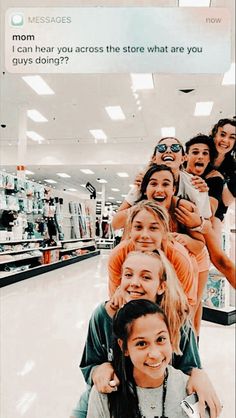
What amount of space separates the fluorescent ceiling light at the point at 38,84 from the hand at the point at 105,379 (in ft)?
2.71

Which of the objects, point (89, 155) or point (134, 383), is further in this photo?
point (89, 155)

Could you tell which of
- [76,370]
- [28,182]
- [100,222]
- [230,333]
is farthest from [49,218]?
[230,333]

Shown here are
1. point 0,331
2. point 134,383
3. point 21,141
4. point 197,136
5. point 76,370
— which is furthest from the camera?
point 0,331

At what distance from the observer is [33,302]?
4.29 metres

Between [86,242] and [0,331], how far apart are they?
248cm

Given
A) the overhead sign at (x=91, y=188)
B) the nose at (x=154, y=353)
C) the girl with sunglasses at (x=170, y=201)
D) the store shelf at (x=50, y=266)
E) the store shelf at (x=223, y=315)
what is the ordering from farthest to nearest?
1. the store shelf at (x=223, y=315)
2. the store shelf at (x=50, y=266)
3. the overhead sign at (x=91, y=188)
4. the girl with sunglasses at (x=170, y=201)
5. the nose at (x=154, y=353)

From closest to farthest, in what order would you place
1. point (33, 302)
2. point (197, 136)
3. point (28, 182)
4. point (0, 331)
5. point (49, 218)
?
1. point (197, 136)
2. point (28, 182)
3. point (49, 218)
4. point (0, 331)
5. point (33, 302)

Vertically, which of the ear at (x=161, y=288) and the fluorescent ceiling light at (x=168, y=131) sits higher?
the fluorescent ceiling light at (x=168, y=131)

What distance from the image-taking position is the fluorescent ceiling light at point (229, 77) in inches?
43.3

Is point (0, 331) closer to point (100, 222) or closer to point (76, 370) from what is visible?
point (76, 370)

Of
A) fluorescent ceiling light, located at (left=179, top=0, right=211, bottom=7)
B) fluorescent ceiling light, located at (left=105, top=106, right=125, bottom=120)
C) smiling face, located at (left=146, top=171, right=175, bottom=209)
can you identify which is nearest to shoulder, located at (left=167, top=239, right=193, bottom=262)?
smiling face, located at (left=146, top=171, right=175, bottom=209)

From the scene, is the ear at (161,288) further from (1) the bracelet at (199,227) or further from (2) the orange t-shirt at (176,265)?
(1) the bracelet at (199,227)

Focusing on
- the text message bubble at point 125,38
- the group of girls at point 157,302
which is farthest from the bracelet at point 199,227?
the text message bubble at point 125,38

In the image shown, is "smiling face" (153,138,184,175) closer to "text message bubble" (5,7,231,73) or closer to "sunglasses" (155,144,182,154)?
"sunglasses" (155,144,182,154)
